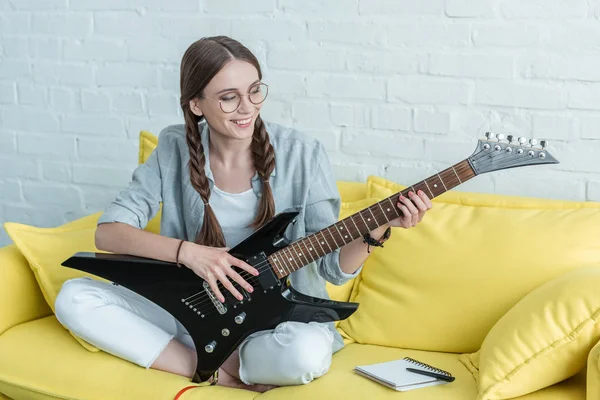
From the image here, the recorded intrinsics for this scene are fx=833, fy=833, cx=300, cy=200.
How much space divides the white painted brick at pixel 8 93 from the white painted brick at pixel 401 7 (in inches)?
52.5

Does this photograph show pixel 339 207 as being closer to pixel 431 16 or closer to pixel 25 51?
pixel 431 16

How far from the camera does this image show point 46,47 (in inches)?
113

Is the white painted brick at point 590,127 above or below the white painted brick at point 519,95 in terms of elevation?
below

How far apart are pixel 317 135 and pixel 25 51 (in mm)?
1131

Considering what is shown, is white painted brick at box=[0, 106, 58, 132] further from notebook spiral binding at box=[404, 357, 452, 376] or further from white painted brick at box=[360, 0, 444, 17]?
notebook spiral binding at box=[404, 357, 452, 376]

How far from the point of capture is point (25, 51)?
114 inches

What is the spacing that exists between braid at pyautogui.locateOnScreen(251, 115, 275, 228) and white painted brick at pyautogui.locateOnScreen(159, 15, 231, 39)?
2.13 ft

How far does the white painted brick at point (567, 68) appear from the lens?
2.16 metres

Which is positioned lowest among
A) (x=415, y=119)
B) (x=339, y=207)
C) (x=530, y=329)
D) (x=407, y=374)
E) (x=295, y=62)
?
(x=407, y=374)

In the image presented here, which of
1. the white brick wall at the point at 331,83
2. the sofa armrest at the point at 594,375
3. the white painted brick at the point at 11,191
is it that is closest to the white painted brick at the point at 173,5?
the white brick wall at the point at 331,83

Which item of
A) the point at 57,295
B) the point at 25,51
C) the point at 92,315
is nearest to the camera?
the point at 92,315

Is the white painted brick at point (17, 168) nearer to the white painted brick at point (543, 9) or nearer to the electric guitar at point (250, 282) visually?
the electric guitar at point (250, 282)

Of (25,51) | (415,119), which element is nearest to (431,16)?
(415,119)

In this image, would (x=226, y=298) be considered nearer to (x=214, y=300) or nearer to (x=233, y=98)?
(x=214, y=300)
